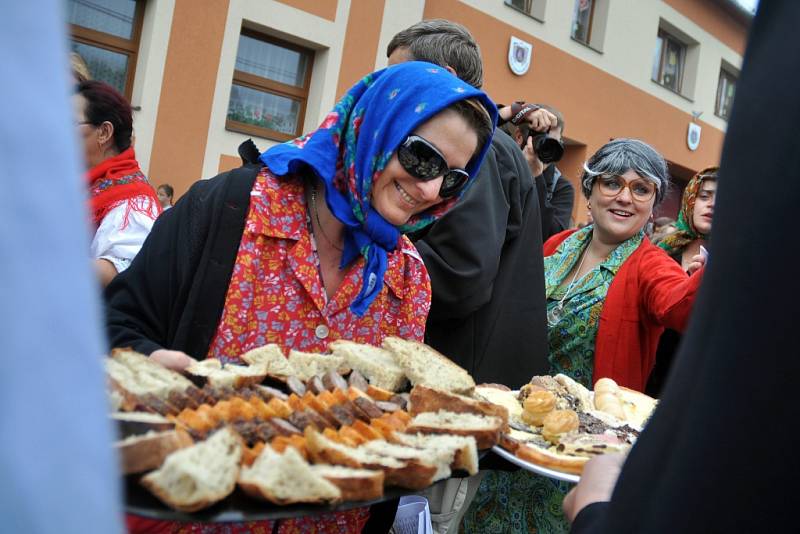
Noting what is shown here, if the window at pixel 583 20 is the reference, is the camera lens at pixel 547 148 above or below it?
below

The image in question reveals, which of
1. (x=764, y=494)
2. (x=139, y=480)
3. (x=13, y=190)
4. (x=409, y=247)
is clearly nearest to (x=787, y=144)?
(x=764, y=494)

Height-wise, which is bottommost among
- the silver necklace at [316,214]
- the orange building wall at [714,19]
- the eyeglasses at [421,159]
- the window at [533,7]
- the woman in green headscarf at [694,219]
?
the silver necklace at [316,214]

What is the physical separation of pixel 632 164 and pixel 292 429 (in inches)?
98.2

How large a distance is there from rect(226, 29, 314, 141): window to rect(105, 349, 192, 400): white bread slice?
814 cm

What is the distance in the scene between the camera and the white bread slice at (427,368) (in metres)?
1.85

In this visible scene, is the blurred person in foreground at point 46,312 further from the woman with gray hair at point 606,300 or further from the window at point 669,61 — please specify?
the window at point 669,61

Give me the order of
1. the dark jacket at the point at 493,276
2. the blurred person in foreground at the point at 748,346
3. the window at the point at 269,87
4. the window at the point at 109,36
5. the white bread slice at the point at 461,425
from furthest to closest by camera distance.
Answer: the window at the point at 269,87, the window at the point at 109,36, the dark jacket at the point at 493,276, the white bread slice at the point at 461,425, the blurred person in foreground at the point at 748,346

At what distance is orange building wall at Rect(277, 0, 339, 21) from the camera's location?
30.1 ft

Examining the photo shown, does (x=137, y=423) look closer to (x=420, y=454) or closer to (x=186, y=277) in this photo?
(x=420, y=454)

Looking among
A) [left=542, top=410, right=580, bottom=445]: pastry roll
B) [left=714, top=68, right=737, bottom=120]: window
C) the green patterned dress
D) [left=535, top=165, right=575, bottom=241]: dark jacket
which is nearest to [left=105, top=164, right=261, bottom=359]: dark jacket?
[left=542, top=410, right=580, bottom=445]: pastry roll

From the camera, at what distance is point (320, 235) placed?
213 centimetres

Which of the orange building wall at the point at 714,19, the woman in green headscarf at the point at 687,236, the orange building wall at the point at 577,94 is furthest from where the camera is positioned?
the orange building wall at the point at 714,19

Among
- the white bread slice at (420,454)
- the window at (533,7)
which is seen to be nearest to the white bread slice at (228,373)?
the white bread slice at (420,454)

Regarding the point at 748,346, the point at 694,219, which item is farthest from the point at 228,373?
the point at 694,219
